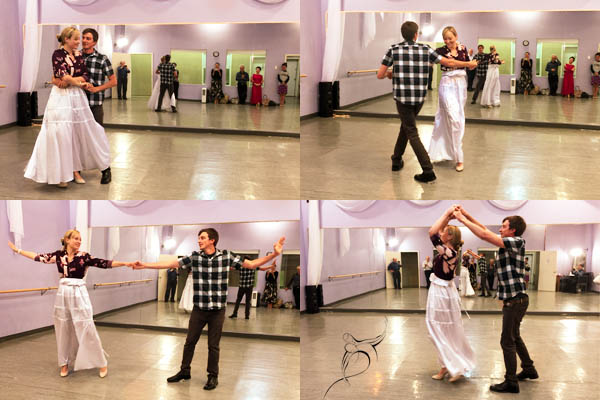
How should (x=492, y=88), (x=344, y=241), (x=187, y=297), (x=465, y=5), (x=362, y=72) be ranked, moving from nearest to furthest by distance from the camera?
(x=187, y=297), (x=344, y=241), (x=465, y=5), (x=492, y=88), (x=362, y=72)

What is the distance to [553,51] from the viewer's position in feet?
42.2

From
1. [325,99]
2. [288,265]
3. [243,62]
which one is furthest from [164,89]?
[288,265]

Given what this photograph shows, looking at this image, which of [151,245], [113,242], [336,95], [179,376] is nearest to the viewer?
[179,376]

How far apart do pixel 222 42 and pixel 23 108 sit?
16.0 ft

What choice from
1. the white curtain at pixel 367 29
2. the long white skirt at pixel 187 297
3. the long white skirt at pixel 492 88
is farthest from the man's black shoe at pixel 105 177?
the long white skirt at pixel 492 88

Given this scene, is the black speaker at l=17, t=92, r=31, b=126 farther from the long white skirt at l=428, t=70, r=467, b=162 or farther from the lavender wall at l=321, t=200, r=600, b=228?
the long white skirt at l=428, t=70, r=467, b=162

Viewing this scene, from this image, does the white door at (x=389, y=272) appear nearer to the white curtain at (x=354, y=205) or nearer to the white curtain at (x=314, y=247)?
the white curtain at (x=354, y=205)

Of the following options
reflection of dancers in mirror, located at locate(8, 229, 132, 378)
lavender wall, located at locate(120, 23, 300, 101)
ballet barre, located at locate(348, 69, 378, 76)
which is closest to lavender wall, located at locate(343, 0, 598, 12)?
ballet barre, located at locate(348, 69, 378, 76)

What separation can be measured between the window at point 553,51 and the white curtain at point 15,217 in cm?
1048

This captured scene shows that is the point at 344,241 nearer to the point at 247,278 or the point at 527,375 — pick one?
the point at 247,278

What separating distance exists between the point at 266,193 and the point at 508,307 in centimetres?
292

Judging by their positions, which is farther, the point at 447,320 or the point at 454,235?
the point at 447,320

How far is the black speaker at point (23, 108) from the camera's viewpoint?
998 centimetres

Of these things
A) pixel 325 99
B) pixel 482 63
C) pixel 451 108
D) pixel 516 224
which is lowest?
pixel 516 224
